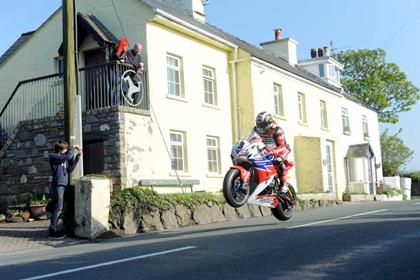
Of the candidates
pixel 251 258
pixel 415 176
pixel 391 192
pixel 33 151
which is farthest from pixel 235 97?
pixel 415 176

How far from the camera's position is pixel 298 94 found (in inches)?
1116

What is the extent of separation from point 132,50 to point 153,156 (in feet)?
11.3

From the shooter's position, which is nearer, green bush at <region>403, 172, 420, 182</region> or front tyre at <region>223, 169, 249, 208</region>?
front tyre at <region>223, 169, 249, 208</region>

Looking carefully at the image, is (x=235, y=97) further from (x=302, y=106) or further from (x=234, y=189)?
(x=234, y=189)

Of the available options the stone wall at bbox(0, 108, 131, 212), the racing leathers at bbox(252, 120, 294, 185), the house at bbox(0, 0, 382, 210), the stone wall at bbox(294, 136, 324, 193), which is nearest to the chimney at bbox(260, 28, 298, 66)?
the house at bbox(0, 0, 382, 210)

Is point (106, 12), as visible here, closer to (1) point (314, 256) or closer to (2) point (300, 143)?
(2) point (300, 143)

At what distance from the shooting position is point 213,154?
2120cm

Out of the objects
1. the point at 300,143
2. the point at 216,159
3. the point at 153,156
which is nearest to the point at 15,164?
the point at 153,156

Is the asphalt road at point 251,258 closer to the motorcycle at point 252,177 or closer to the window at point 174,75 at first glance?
the motorcycle at point 252,177

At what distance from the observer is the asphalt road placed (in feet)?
19.8

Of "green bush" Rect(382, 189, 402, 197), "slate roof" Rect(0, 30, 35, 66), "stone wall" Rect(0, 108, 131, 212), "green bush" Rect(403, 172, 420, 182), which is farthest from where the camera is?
"green bush" Rect(403, 172, 420, 182)

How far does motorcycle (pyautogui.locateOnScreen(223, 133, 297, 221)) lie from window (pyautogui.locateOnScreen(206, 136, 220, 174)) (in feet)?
32.5

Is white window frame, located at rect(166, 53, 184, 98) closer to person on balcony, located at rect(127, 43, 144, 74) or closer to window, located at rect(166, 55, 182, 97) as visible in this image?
window, located at rect(166, 55, 182, 97)

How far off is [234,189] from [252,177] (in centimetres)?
67
